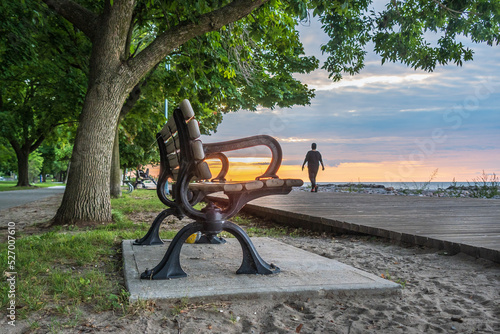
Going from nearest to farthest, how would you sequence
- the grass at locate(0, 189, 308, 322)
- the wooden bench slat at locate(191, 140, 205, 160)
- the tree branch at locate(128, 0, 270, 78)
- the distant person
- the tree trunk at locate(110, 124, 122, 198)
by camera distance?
the grass at locate(0, 189, 308, 322) → the wooden bench slat at locate(191, 140, 205, 160) → the tree branch at locate(128, 0, 270, 78) → the tree trunk at locate(110, 124, 122, 198) → the distant person

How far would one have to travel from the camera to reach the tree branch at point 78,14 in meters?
7.36

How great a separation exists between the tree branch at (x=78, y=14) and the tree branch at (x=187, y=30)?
1.09m

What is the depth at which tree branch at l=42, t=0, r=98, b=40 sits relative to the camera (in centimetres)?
736

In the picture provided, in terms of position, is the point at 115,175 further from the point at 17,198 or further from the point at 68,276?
the point at 68,276

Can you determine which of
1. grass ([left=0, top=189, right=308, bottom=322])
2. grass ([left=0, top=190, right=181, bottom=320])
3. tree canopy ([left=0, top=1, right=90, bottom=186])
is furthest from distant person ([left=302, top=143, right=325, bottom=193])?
grass ([left=0, top=190, right=181, bottom=320])

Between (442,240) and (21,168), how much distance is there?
106 ft

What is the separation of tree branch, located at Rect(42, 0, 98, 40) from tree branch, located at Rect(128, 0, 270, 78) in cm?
109

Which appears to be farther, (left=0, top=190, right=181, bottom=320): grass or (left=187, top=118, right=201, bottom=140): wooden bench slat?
(left=187, top=118, right=201, bottom=140): wooden bench slat

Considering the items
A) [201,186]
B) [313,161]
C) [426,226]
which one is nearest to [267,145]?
[201,186]

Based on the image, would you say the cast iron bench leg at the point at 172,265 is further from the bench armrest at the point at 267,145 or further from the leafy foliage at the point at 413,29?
the leafy foliage at the point at 413,29

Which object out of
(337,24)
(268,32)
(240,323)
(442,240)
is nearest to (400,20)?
(337,24)

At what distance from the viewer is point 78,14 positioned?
747 cm

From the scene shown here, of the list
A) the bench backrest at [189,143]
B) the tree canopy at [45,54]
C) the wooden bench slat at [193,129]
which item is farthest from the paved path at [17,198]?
the wooden bench slat at [193,129]

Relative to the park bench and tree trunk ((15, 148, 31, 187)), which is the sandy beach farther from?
tree trunk ((15, 148, 31, 187))
